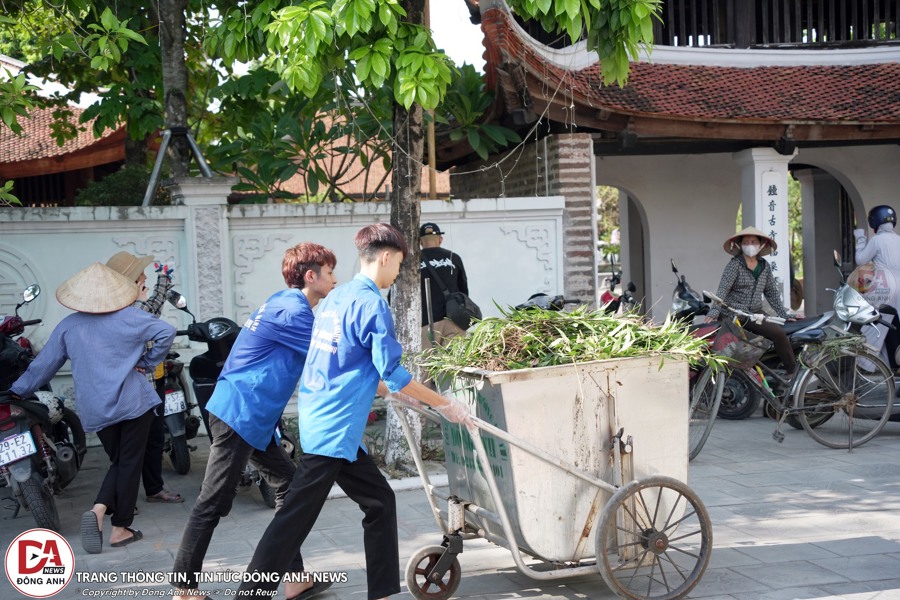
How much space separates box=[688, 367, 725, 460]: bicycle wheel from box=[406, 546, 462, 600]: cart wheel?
2.85m

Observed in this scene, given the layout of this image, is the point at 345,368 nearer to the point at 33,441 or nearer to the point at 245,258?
the point at 33,441

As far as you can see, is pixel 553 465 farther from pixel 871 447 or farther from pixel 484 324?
pixel 871 447

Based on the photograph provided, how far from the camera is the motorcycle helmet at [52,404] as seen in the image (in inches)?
242

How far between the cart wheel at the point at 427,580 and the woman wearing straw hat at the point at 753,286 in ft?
13.6

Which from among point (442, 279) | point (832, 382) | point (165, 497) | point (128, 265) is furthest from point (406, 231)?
point (832, 382)

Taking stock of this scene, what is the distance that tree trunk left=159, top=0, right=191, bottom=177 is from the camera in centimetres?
912

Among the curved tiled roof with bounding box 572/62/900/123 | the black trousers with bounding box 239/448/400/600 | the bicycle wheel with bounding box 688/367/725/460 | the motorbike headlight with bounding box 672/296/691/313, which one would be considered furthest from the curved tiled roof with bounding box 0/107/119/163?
the black trousers with bounding box 239/448/400/600

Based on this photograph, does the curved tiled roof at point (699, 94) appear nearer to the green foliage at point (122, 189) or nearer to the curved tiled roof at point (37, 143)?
the green foliage at point (122, 189)

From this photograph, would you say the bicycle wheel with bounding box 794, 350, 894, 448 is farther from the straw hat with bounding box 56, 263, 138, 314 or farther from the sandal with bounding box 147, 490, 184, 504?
the straw hat with bounding box 56, 263, 138, 314

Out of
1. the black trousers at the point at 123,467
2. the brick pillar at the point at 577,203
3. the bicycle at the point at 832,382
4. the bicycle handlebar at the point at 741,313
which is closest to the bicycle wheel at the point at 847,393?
the bicycle at the point at 832,382

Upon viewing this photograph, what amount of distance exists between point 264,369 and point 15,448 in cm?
198

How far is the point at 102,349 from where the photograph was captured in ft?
18.2

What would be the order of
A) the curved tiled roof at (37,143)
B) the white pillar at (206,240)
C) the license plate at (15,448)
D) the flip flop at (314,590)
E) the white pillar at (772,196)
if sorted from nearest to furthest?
the flip flop at (314,590) < the license plate at (15,448) < the white pillar at (206,240) < the white pillar at (772,196) < the curved tiled roof at (37,143)

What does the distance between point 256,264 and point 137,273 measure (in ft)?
7.44
